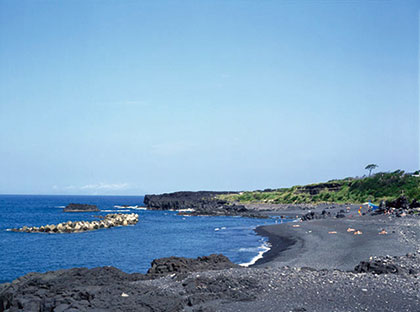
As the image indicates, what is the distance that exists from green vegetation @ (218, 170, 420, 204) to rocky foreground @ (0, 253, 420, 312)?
48.9 meters

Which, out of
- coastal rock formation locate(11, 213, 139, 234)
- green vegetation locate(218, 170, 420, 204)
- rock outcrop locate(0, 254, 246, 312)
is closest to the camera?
rock outcrop locate(0, 254, 246, 312)

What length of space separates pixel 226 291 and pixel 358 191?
258 feet

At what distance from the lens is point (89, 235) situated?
51.0m

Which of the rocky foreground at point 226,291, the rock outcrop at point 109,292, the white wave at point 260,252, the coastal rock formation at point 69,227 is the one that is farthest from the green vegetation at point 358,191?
the rock outcrop at point 109,292

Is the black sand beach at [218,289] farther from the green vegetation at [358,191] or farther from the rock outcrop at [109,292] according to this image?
the green vegetation at [358,191]

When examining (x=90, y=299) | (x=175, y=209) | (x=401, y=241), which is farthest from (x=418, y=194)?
(x=175, y=209)

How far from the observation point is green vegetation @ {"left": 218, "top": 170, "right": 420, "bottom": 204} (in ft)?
241

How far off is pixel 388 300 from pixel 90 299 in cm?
919

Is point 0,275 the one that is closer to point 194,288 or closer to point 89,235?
point 194,288

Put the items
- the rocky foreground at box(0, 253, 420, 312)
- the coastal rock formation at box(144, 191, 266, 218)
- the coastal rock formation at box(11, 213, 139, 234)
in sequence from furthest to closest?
the coastal rock formation at box(144, 191, 266, 218), the coastal rock formation at box(11, 213, 139, 234), the rocky foreground at box(0, 253, 420, 312)

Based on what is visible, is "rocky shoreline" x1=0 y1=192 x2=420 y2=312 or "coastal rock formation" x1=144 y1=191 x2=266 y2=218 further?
"coastal rock formation" x1=144 y1=191 x2=266 y2=218

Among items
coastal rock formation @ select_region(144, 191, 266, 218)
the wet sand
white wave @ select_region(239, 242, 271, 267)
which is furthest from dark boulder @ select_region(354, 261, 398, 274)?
coastal rock formation @ select_region(144, 191, 266, 218)

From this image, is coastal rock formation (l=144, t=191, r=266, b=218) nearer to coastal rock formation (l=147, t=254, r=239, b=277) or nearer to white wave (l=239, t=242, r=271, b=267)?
white wave (l=239, t=242, r=271, b=267)

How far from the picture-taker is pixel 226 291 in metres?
14.1
